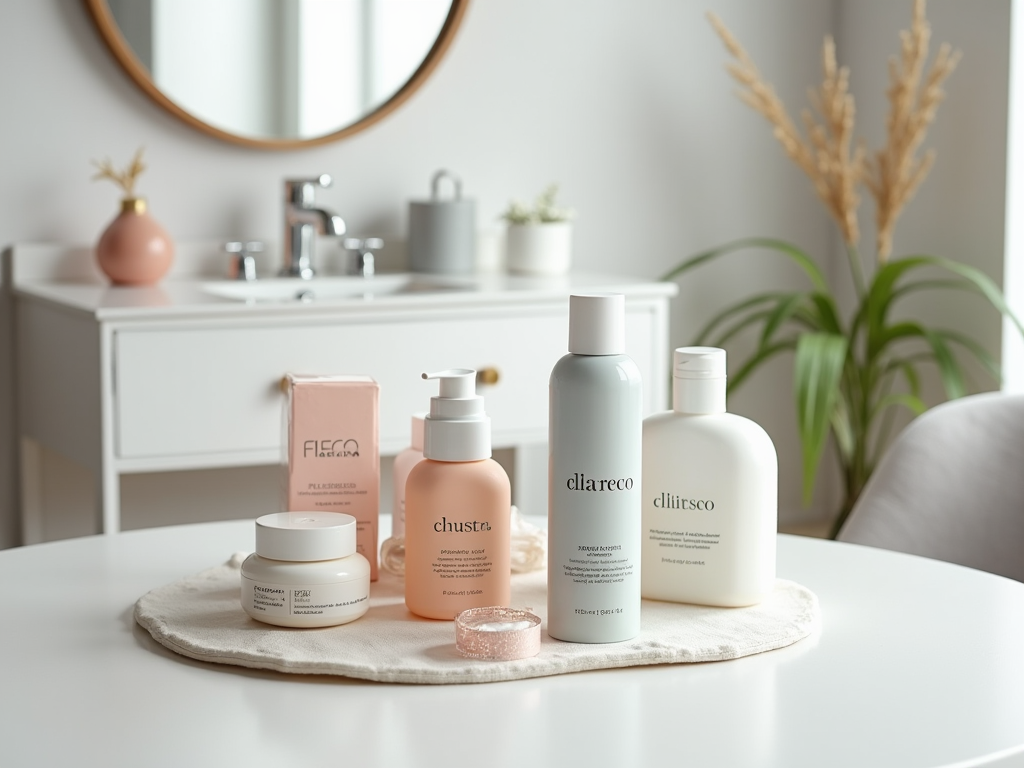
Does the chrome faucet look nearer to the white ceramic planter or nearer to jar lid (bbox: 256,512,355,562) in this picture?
the white ceramic planter

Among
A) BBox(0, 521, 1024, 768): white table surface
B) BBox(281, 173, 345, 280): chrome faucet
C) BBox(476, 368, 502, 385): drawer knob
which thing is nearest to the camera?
BBox(0, 521, 1024, 768): white table surface

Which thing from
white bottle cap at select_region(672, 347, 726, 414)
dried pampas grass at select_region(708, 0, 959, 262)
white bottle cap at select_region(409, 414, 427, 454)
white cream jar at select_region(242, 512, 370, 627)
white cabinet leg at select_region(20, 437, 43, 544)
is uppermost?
dried pampas grass at select_region(708, 0, 959, 262)

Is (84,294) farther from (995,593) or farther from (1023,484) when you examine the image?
(995,593)

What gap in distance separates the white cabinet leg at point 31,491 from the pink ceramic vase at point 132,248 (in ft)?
1.18

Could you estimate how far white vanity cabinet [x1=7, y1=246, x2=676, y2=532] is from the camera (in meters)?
1.98

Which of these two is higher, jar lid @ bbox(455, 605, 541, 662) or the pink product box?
the pink product box

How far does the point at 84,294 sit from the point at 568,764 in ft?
5.64

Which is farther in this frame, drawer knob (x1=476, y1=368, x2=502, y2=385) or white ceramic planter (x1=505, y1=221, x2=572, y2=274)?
white ceramic planter (x1=505, y1=221, x2=572, y2=274)

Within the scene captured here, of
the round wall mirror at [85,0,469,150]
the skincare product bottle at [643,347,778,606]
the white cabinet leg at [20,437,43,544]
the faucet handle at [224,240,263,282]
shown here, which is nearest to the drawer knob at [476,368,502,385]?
the faucet handle at [224,240,263,282]

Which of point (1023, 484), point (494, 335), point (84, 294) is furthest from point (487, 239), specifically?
point (1023, 484)

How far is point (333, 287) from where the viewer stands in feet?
8.03

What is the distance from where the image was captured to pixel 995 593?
37.6 inches

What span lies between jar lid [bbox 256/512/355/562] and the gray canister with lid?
1.70 meters

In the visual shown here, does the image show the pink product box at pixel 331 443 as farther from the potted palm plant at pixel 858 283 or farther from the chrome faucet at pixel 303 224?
the potted palm plant at pixel 858 283
